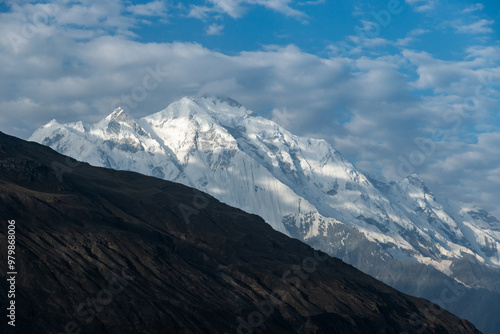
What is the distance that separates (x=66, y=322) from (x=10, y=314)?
15519 millimetres

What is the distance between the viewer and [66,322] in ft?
655

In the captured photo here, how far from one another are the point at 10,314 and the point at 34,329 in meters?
7.36

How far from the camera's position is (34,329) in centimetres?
19262

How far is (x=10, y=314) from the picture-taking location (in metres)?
191

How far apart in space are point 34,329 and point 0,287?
16.6 m

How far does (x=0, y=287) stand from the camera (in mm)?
199625

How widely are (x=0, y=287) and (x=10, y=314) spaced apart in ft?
37.7

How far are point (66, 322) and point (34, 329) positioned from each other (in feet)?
31.5

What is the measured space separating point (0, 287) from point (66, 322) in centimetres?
2040
